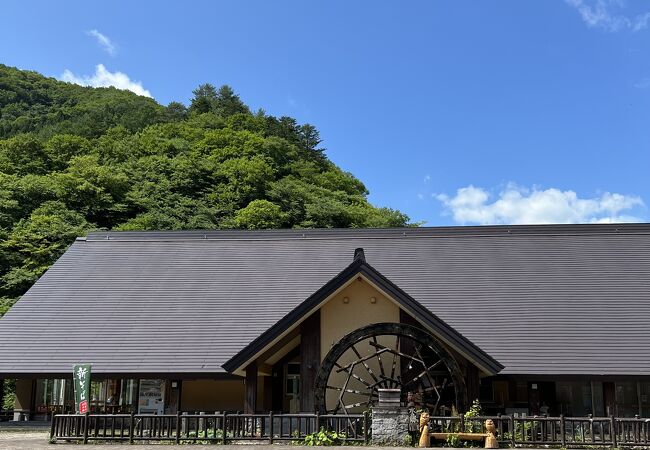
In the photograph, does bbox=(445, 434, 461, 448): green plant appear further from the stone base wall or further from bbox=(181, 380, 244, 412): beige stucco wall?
bbox=(181, 380, 244, 412): beige stucco wall

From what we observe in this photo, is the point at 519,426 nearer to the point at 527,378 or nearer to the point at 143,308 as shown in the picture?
the point at 527,378

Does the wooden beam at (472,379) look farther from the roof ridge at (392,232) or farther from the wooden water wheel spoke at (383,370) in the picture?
the roof ridge at (392,232)

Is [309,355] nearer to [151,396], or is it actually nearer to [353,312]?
[353,312]

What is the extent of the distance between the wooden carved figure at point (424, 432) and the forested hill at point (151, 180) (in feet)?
83.9

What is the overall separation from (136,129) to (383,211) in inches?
1282

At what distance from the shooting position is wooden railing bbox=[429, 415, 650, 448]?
12.6 metres

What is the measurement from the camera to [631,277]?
19344 millimetres

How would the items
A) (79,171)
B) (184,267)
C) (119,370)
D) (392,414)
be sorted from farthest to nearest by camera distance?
1. (79,171)
2. (184,267)
3. (119,370)
4. (392,414)

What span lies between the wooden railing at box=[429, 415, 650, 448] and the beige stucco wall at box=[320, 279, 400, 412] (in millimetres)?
2743

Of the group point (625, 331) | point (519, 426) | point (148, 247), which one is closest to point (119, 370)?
point (148, 247)

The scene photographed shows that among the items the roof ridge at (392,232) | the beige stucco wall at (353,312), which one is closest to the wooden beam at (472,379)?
the beige stucco wall at (353,312)

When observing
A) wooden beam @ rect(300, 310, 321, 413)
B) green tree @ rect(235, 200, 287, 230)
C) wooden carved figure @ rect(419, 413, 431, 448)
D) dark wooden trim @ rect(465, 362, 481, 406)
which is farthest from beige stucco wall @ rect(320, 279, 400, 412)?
green tree @ rect(235, 200, 287, 230)

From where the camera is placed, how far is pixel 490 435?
12281mm

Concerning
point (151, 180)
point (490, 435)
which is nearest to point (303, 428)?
point (490, 435)
